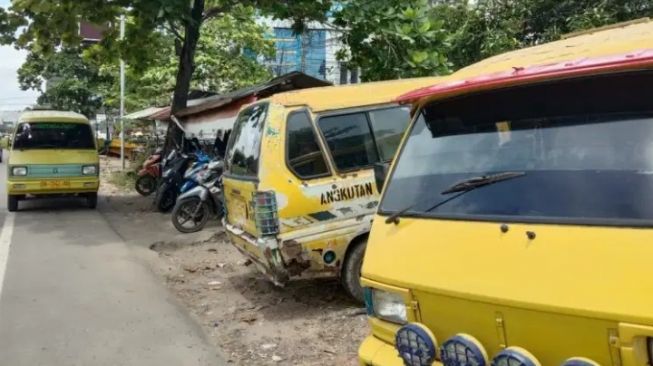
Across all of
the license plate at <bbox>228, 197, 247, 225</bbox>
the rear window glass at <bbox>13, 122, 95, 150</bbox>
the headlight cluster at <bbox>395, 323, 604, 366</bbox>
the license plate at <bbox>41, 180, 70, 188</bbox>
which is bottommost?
the headlight cluster at <bbox>395, 323, 604, 366</bbox>

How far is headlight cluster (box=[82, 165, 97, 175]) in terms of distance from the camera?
1290 centimetres

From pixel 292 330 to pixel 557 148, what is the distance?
3391mm

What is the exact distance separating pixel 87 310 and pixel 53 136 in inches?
324

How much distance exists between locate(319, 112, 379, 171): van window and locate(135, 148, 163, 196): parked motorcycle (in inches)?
379

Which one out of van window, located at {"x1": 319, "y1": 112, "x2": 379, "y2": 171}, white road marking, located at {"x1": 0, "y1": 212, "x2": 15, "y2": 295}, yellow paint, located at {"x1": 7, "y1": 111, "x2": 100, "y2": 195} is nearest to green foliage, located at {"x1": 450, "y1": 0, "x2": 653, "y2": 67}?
van window, located at {"x1": 319, "y1": 112, "x2": 379, "y2": 171}

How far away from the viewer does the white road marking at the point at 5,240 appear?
25.4ft

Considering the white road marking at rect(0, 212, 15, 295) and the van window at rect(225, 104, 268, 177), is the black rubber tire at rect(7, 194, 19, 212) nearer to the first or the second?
the white road marking at rect(0, 212, 15, 295)

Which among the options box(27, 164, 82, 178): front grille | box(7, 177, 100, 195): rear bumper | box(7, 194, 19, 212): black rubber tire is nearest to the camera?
box(7, 177, 100, 195): rear bumper

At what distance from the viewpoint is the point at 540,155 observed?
103 inches

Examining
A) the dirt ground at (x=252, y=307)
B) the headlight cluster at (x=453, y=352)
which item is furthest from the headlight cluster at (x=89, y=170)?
the headlight cluster at (x=453, y=352)

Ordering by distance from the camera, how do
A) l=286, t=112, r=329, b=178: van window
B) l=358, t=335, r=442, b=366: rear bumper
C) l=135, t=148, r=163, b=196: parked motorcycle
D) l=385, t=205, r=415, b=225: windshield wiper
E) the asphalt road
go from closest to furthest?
l=358, t=335, r=442, b=366: rear bumper, l=385, t=205, r=415, b=225: windshield wiper, the asphalt road, l=286, t=112, r=329, b=178: van window, l=135, t=148, r=163, b=196: parked motorcycle

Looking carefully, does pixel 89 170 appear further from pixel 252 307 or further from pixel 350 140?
pixel 350 140

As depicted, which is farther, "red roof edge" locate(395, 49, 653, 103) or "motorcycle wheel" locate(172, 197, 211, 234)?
"motorcycle wheel" locate(172, 197, 211, 234)

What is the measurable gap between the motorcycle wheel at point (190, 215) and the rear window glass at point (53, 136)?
4336 millimetres
